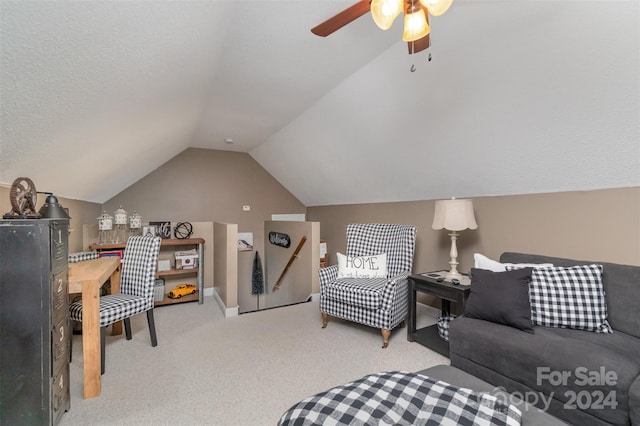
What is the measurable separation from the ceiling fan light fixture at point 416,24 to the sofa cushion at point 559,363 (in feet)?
5.75

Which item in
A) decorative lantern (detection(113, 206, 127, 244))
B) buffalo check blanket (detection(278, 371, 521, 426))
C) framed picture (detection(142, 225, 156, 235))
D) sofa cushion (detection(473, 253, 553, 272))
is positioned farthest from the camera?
framed picture (detection(142, 225, 156, 235))

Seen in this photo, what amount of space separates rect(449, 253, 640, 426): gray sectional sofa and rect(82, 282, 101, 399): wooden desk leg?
7.77 ft

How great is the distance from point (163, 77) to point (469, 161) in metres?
2.53

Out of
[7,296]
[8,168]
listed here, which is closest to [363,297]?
[7,296]

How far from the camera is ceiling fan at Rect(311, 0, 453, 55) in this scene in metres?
1.21

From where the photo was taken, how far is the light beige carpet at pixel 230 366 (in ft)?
5.85

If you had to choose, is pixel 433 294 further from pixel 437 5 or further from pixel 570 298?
pixel 437 5

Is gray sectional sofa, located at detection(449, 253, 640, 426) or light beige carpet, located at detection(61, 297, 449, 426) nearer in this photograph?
gray sectional sofa, located at detection(449, 253, 640, 426)

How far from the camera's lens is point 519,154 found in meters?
2.35

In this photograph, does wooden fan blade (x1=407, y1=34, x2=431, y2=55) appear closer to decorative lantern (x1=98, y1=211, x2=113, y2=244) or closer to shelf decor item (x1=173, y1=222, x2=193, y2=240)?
decorative lantern (x1=98, y1=211, x2=113, y2=244)

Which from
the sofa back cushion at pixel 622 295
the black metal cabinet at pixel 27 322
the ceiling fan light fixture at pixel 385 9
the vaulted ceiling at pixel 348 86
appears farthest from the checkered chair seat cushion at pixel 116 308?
the sofa back cushion at pixel 622 295

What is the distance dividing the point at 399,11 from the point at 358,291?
7.07 feet

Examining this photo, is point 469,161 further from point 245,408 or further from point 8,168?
point 8,168

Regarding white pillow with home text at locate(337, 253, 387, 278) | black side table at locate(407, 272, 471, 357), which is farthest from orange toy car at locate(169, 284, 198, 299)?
black side table at locate(407, 272, 471, 357)
